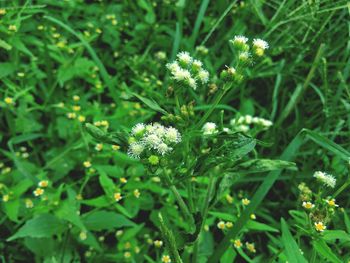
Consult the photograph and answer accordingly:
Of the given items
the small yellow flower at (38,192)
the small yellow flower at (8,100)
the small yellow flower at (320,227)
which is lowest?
the small yellow flower at (38,192)

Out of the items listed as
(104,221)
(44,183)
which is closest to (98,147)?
(44,183)

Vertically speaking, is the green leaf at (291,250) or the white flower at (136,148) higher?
the white flower at (136,148)

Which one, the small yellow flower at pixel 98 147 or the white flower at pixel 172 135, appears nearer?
the white flower at pixel 172 135

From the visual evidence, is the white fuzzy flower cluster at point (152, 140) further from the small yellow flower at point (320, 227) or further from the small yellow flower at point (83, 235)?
the small yellow flower at point (83, 235)

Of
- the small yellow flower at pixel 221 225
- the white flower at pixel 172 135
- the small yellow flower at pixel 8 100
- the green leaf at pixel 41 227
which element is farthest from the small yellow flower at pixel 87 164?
the white flower at pixel 172 135

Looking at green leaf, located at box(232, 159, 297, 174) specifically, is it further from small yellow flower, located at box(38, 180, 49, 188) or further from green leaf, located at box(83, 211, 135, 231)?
small yellow flower, located at box(38, 180, 49, 188)

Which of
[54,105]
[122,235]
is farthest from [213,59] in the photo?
[122,235]

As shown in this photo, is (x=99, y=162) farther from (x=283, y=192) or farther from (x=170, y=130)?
(x=283, y=192)
